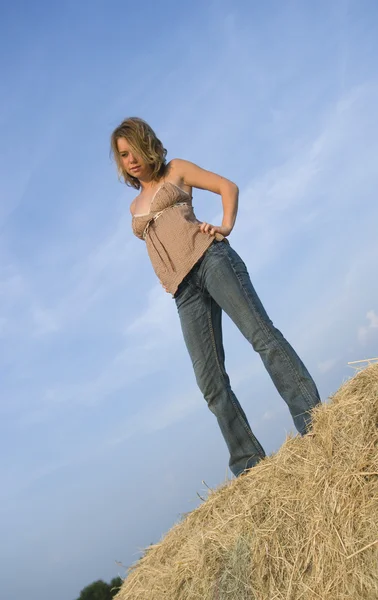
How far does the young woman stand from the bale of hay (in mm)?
606

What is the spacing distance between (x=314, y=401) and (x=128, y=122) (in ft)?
7.42

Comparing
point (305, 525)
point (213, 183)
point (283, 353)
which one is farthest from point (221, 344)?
point (305, 525)

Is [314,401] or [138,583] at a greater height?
[314,401]

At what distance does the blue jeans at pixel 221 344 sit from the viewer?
4.27 m

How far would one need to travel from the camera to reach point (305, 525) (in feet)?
10.8

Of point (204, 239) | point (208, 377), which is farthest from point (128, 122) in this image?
point (208, 377)

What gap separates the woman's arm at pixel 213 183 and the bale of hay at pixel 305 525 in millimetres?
1595

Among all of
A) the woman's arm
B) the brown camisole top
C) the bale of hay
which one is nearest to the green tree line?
the bale of hay

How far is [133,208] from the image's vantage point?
5145 mm

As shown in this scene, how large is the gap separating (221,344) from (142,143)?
148 centimetres

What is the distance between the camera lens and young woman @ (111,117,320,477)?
14.4ft

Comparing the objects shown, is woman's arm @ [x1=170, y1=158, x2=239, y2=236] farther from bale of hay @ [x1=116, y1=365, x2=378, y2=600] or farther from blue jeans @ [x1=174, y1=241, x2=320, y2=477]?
bale of hay @ [x1=116, y1=365, x2=378, y2=600]

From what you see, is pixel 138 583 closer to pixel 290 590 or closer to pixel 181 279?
pixel 290 590

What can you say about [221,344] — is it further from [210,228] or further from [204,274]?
[210,228]
